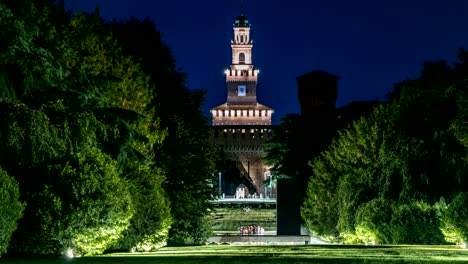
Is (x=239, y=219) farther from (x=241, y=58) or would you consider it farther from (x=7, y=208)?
(x=241, y=58)

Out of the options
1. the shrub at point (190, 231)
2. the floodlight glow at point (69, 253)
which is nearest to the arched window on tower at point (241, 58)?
the shrub at point (190, 231)

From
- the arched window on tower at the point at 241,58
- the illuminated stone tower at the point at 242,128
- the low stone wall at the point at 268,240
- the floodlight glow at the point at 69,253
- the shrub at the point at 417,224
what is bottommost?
the low stone wall at the point at 268,240

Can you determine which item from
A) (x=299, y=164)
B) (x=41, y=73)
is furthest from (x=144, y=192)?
(x=299, y=164)

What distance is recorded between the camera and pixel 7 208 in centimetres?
1238

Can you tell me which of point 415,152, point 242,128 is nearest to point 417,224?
point 415,152

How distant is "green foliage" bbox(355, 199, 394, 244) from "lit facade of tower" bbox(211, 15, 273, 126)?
289ft

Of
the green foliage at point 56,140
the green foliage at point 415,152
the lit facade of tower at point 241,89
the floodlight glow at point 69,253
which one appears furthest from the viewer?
the lit facade of tower at point 241,89

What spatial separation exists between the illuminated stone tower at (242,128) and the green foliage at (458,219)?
192ft

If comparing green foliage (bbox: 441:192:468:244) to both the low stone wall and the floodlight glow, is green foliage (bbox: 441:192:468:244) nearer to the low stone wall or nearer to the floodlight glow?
the floodlight glow

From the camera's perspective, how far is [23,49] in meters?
11.5

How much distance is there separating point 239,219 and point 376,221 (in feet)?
135

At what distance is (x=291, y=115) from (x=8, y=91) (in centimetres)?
3775

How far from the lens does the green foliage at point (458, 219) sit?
746 inches

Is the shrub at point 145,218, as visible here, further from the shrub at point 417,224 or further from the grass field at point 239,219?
the grass field at point 239,219
